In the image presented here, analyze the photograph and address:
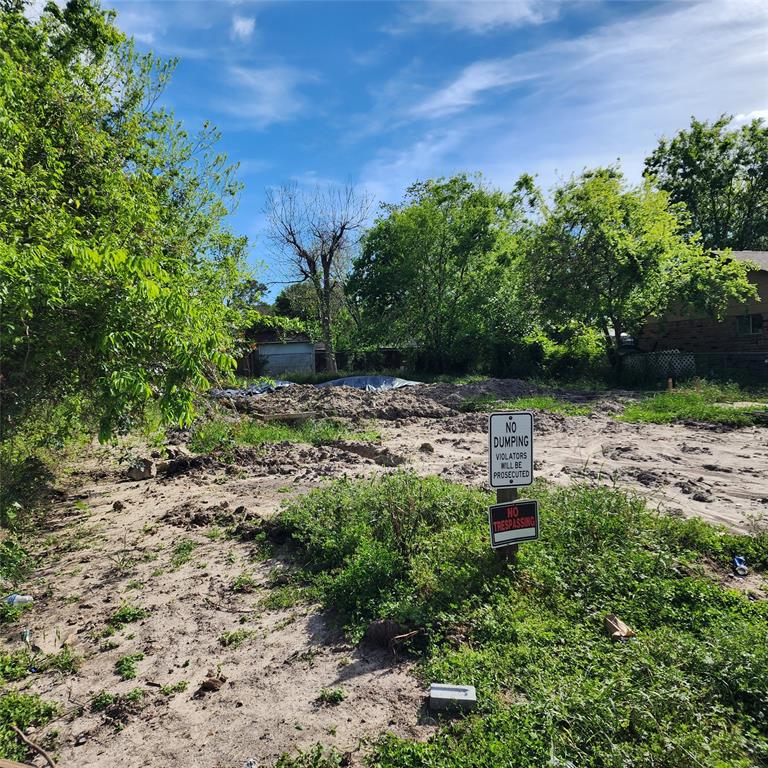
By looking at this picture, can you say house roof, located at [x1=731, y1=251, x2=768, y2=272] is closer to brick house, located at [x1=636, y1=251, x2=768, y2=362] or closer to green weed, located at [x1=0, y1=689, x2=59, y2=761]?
brick house, located at [x1=636, y1=251, x2=768, y2=362]

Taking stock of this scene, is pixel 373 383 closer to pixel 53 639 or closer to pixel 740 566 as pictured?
pixel 740 566

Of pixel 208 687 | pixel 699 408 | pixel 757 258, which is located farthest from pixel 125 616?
pixel 757 258

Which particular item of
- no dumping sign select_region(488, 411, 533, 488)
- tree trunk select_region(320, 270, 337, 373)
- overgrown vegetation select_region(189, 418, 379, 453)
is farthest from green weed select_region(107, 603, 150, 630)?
A: tree trunk select_region(320, 270, 337, 373)

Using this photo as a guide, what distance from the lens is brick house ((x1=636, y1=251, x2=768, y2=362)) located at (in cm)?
1873

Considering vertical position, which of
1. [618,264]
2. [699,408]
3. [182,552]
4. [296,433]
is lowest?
[182,552]

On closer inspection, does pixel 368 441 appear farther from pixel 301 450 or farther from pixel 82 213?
pixel 82 213

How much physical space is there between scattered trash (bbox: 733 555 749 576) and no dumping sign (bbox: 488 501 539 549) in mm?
1830

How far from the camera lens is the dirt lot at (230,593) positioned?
288 centimetres

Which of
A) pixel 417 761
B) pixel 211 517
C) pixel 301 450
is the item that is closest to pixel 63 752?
pixel 417 761

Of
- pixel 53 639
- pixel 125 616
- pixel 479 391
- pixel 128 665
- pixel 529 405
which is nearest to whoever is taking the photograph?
pixel 128 665

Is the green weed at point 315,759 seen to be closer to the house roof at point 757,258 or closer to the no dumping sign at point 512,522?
the no dumping sign at point 512,522

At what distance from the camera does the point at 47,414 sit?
204 inches

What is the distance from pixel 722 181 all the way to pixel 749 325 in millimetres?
17527

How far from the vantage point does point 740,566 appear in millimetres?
4320
